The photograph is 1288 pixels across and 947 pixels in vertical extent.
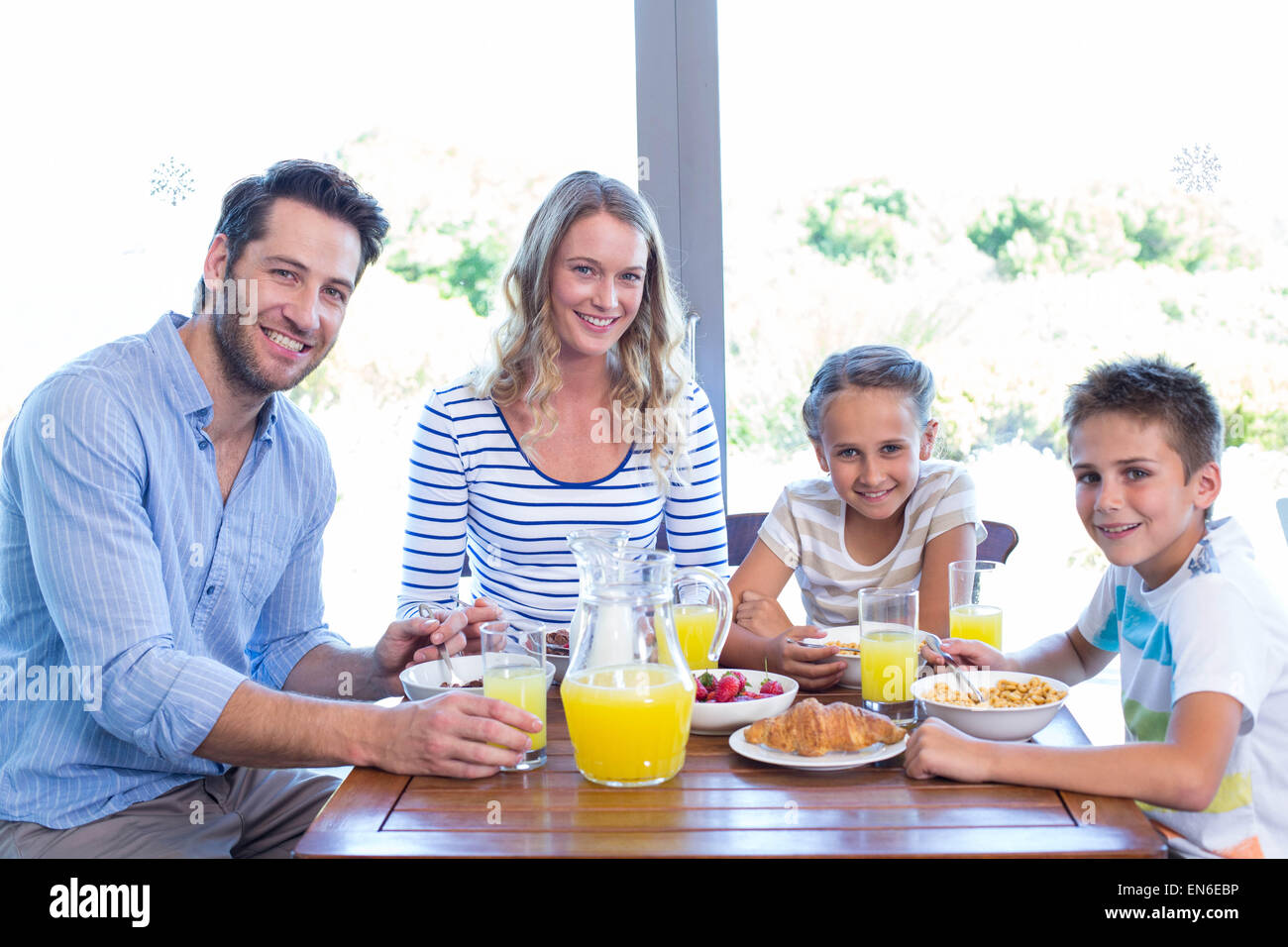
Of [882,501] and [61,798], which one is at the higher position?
[882,501]

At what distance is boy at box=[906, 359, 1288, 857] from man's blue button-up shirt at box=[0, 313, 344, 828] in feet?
3.35

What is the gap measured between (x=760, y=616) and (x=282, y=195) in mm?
1084

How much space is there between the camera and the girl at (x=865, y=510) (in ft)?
6.83

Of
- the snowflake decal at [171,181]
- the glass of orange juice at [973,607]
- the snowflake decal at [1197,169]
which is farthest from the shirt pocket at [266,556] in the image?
the snowflake decal at [1197,169]

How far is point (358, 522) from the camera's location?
339 centimetres

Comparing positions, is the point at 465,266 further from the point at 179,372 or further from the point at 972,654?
the point at 972,654

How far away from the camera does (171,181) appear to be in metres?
3.22

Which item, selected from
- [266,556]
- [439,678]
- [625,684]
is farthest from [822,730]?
[266,556]

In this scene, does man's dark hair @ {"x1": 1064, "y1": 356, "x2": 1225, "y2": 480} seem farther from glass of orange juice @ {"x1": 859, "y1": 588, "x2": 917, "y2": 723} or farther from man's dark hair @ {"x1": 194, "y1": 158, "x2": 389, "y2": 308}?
man's dark hair @ {"x1": 194, "y1": 158, "x2": 389, "y2": 308}

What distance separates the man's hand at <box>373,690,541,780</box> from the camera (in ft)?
4.25

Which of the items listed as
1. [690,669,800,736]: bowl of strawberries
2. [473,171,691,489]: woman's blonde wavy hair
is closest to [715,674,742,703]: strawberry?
[690,669,800,736]: bowl of strawberries

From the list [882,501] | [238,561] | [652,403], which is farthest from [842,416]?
[238,561]

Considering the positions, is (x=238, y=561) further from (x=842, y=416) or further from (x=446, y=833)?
(x=842, y=416)
